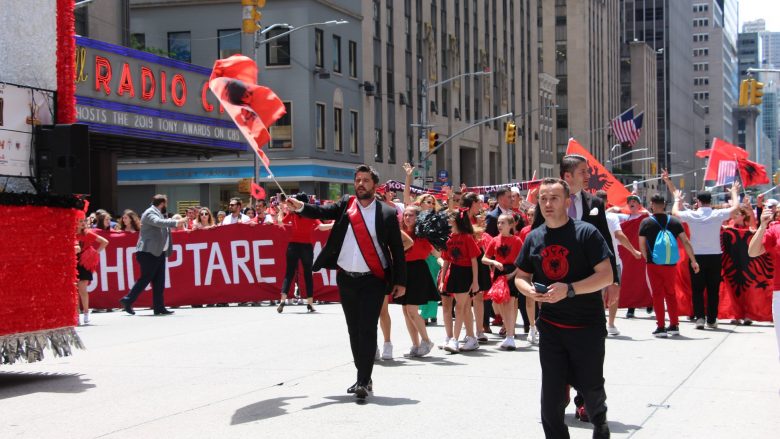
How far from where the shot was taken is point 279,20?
43188mm

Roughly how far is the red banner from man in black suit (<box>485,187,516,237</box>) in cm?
605

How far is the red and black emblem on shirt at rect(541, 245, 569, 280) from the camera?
6055 millimetres

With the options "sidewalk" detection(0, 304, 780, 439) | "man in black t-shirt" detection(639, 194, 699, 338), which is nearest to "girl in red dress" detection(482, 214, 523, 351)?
"sidewalk" detection(0, 304, 780, 439)

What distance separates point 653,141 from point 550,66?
53697 mm

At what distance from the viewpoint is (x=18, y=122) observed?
9.59m

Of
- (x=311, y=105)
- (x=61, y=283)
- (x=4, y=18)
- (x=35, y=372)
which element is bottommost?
(x=35, y=372)

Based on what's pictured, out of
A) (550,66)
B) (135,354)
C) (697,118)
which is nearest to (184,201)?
(135,354)

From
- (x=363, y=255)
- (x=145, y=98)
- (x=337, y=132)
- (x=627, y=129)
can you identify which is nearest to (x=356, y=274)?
(x=363, y=255)

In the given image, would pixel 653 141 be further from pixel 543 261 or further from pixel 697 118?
pixel 543 261

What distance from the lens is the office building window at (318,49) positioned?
43.2m

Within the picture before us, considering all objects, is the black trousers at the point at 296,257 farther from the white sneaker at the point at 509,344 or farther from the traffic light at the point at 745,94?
the traffic light at the point at 745,94

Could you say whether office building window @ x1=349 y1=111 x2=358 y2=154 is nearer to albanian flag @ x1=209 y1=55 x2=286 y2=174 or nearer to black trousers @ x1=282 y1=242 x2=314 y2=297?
black trousers @ x1=282 y1=242 x2=314 y2=297

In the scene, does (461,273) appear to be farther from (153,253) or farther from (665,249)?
(153,253)

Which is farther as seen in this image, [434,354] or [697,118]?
[697,118]
